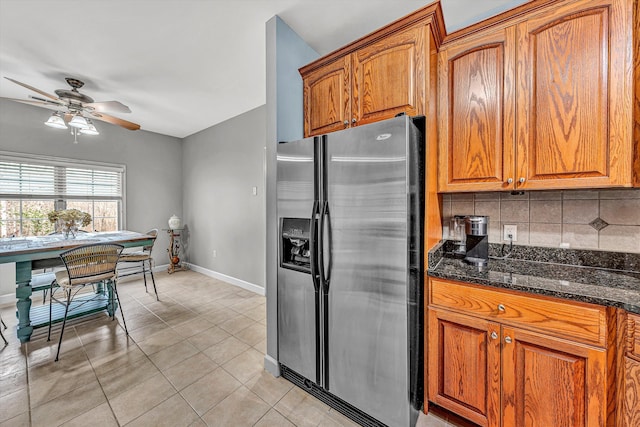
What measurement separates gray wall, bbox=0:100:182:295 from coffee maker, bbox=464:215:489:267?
492 cm

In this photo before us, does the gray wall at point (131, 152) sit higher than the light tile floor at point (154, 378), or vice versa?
the gray wall at point (131, 152)

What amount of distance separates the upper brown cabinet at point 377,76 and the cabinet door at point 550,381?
1.29 m

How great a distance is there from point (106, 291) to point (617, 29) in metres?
4.77

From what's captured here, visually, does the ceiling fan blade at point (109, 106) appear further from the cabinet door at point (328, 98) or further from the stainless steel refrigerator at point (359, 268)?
the stainless steel refrigerator at point (359, 268)

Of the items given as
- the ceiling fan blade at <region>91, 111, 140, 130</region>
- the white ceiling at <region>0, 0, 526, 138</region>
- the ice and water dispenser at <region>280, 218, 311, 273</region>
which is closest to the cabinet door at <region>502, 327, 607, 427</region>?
the ice and water dispenser at <region>280, 218, 311, 273</region>

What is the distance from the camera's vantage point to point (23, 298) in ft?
7.29

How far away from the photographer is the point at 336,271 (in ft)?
4.87

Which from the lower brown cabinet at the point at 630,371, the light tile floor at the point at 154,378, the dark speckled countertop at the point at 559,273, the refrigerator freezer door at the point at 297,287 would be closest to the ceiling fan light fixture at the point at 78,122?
the light tile floor at the point at 154,378

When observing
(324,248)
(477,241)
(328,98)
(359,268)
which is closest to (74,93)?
(328,98)

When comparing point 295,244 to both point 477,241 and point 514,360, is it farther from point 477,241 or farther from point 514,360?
point 514,360

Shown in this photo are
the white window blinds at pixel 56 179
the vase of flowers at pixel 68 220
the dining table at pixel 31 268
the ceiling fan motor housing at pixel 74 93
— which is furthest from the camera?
the white window blinds at pixel 56 179

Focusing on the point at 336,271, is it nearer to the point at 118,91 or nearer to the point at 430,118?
the point at 430,118

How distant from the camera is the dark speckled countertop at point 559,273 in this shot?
105 cm

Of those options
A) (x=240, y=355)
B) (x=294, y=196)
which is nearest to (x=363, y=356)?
(x=294, y=196)
